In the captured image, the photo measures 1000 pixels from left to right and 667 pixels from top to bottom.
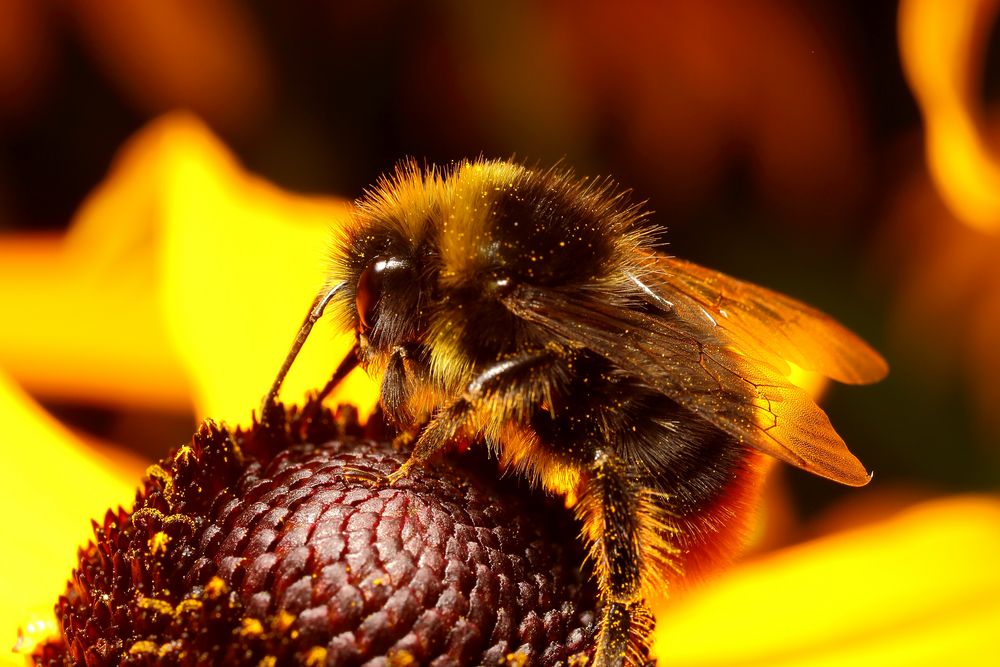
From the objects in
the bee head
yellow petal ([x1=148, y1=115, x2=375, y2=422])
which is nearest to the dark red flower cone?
the bee head

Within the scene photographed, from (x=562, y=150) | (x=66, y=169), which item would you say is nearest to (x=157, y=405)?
(x=66, y=169)

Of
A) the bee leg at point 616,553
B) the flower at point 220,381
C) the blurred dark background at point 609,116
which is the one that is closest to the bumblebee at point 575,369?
the bee leg at point 616,553

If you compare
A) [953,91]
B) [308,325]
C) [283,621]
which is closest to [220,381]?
[308,325]

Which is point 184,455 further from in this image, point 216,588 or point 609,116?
point 609,116

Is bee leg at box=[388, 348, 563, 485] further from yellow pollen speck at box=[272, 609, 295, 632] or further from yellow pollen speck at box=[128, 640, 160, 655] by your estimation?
yellow pollen speck at box=[128, 640, 160, 655]

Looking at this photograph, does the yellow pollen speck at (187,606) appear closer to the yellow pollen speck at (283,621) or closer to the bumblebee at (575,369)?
the yellow pollen speck at (283,621)

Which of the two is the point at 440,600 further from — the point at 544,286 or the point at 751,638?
the point at 751,638
